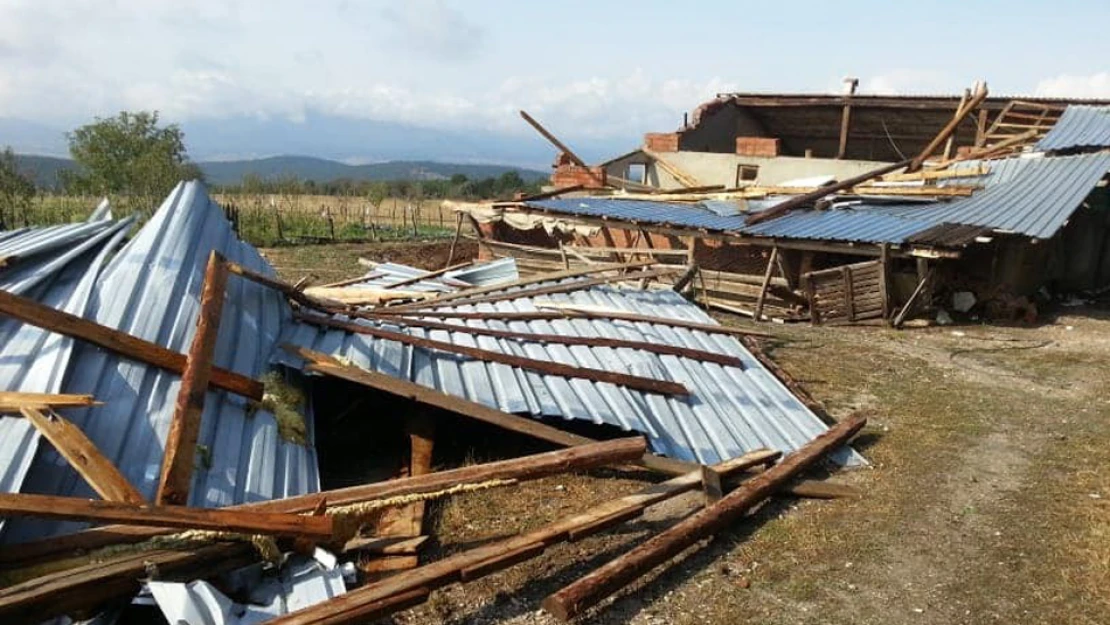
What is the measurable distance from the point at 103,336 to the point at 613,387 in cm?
404

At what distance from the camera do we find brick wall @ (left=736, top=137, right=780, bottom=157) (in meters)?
22.2

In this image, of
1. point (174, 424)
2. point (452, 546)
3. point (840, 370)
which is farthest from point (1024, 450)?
point (174, 424)

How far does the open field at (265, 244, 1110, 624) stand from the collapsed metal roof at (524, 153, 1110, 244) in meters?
5.23

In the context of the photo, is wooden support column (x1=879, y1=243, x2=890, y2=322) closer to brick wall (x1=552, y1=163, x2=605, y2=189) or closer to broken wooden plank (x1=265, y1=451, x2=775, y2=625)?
broken wooden plank (x1=265, y1=451, x2=775, y2=625)

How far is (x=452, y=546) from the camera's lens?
5285 millimetres

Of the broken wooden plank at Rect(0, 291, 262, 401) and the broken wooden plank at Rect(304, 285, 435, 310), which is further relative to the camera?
the broken wooden plank at Rect(304, 285, 435, 310)

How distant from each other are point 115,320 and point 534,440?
11.2 ft

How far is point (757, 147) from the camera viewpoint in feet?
73.8

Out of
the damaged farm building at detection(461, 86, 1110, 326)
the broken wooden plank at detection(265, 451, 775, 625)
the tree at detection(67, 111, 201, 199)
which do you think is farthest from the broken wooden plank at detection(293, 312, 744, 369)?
the tree at detection(67, 111, 201, 199)

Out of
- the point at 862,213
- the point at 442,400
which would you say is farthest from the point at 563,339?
the point at 862,213

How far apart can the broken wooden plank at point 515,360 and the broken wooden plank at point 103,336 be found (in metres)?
1.66

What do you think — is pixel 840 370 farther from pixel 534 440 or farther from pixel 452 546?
pixel 452 546

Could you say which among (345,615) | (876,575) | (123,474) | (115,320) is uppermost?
(115,320)

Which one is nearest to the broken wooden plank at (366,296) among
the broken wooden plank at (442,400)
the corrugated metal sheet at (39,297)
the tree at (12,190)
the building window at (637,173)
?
the corrugated metal sheet at (39,297)
